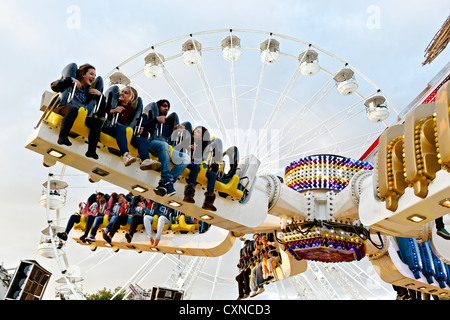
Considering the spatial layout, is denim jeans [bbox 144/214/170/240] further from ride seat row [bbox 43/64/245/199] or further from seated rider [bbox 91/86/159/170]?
seated rider [bbox 91/86/159/170]

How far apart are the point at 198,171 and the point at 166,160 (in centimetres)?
90

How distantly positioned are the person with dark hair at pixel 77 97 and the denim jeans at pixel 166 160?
1.07 metres

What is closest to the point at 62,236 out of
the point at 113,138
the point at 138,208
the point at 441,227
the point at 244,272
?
the point at 138,208

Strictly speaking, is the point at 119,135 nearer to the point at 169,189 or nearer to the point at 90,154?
the point at 90,154

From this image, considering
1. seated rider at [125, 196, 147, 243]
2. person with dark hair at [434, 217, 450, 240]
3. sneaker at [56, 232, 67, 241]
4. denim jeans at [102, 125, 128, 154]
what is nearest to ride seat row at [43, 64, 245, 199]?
denim jeans at [102, 125, 128, 154]

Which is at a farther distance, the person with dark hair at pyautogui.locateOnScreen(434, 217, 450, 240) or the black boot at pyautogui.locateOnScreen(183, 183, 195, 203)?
the black boot at pyautogui.locateOnScreen(183, 183, 195, 203)

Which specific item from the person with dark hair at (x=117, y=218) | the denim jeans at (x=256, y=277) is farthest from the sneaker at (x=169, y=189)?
the denim jeans at (x=256, y=277)

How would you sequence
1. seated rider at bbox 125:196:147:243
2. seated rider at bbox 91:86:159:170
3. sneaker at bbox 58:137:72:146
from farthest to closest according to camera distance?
1. seated rider at bbox 125:196:147:243
2. seated rider at bbox 91:86:159:170
3. sneaker at bbox 58:137:72:146

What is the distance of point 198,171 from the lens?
790 cm

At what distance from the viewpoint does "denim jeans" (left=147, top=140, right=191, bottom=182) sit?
7098 millimetres

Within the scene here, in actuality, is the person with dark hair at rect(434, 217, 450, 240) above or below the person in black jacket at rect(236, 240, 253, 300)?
below

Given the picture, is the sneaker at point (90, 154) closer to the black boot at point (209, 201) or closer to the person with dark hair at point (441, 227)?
the black boot at point (209, 201)

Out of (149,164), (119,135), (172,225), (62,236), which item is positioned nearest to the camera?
(149,164)
